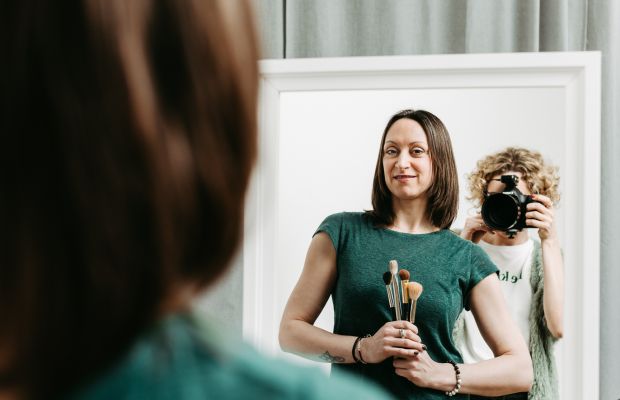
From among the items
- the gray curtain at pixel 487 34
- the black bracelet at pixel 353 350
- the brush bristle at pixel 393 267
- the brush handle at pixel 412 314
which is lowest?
the black bracelet at pixel 353 350

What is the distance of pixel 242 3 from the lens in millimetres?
247

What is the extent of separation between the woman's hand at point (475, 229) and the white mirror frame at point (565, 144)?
0.46 feet

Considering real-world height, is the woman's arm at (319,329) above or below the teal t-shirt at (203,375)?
below

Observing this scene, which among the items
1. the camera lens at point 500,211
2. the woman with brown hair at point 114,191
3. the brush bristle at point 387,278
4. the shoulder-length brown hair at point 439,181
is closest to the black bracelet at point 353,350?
the brush bristle at point 387,278

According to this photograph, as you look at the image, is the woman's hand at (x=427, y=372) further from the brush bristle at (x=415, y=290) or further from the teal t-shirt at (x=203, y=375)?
the teal t-shirt at (x=203, y=375)

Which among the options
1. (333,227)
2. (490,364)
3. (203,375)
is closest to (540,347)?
(490,364)

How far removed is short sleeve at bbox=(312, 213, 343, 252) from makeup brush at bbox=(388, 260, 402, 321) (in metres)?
0.12

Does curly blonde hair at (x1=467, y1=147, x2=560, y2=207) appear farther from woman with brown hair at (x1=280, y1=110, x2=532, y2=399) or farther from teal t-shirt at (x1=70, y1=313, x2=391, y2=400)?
teal t-shirt at (x1=70, y1=313, x2=391, y2=400)

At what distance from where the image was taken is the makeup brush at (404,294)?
4.04ft

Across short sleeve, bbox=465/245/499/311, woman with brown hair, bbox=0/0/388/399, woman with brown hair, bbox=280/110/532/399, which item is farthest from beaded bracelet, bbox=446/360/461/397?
woman with brown hair, bbox=0/0/388/399

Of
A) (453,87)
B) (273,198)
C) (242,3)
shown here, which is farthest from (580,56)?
(242,3)

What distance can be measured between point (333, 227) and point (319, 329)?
194 millimetres

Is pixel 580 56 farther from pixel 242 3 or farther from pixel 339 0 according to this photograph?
pixel 242 3

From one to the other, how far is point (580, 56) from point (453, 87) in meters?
0.23
